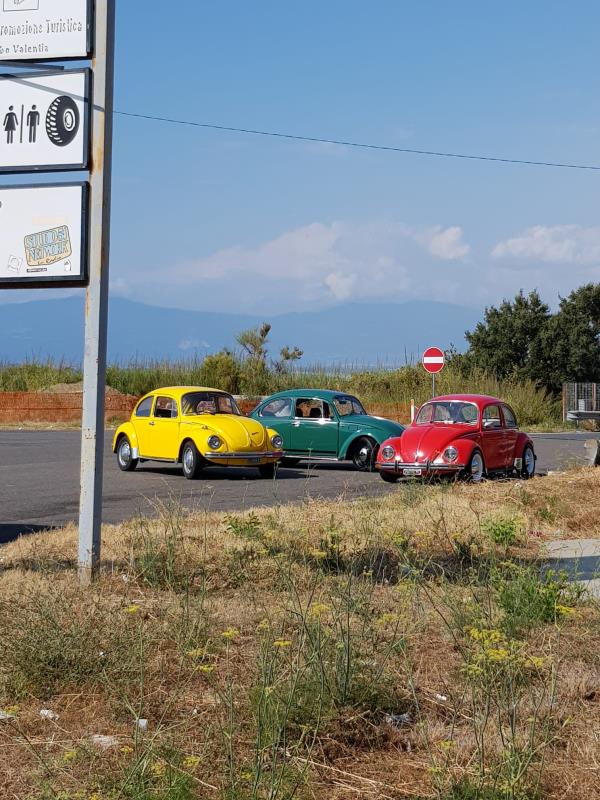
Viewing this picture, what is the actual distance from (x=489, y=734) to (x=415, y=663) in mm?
1023

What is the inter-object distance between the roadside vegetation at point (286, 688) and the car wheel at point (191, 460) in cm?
968

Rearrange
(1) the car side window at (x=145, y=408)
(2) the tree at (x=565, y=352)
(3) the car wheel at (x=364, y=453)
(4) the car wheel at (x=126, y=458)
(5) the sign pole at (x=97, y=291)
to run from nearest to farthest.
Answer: (5) the sign pole at (x=97, y=291)
(1) the car side window at (x=145, y=408)
(4) the car wheel at (x=126, y=458)
(3) the car wheel at (x=364, y=453)
(2) the tree at (x=565, y=352)

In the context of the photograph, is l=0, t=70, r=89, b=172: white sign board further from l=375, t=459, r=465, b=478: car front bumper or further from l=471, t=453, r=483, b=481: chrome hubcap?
l=471, t=453, r=483, b=481: chrome hubcap

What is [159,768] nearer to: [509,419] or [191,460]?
[191,460]

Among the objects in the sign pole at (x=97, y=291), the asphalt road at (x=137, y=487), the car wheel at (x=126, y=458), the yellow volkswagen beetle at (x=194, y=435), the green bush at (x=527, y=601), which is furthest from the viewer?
the car wheel at (x=126, y=458)

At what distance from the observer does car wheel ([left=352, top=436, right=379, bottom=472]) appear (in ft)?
61.9

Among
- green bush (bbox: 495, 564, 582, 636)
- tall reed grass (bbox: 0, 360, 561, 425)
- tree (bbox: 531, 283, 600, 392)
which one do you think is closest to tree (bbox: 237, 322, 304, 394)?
tall reed grass (bbox: 0, 360, 561, 425)

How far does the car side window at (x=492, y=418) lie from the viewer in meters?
16.4

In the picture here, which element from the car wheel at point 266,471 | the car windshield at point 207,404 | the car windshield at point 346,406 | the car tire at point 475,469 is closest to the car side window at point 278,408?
the car windshield at point 346,406

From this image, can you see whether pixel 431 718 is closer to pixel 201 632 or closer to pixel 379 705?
pixel 379 705

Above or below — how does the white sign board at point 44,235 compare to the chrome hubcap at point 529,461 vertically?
above

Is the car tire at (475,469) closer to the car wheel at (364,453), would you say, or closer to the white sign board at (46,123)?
the car wheel at (364,453)

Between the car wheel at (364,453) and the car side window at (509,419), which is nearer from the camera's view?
the car side window at (509,419)

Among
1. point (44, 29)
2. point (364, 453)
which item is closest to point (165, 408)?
point (364, 453)
